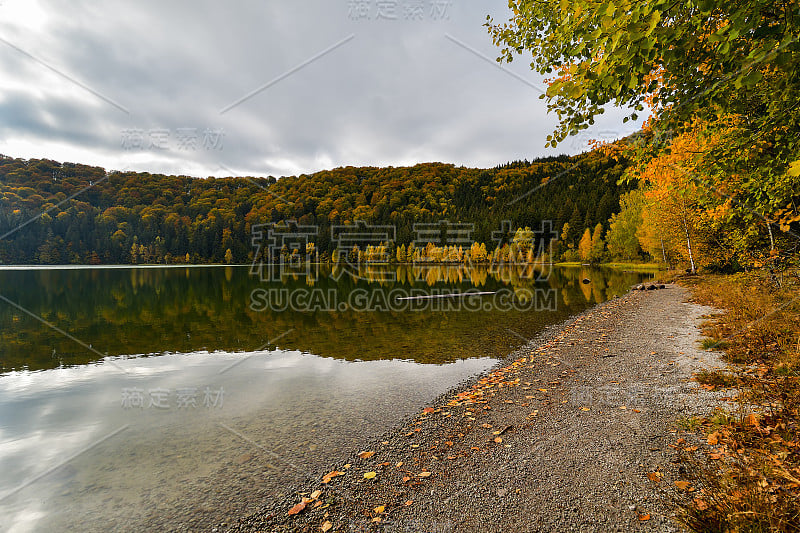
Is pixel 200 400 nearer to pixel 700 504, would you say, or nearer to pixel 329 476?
pixel 329 476

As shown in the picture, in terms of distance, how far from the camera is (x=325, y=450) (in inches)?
311

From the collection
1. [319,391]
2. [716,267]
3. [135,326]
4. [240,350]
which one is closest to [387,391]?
[319,391]

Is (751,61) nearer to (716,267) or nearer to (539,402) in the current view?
(539,402)

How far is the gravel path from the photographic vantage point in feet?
15.5

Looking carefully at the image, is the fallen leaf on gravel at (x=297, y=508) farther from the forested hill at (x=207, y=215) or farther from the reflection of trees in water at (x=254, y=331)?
the forested hill at (x=207, y=215)

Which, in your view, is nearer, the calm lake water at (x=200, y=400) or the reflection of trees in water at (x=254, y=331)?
the calm lake water at (x=200, y=400)

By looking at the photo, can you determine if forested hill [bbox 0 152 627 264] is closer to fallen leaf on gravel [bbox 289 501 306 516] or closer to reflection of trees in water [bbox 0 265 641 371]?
reflection of trees in water [bbox 0 265 641 371]

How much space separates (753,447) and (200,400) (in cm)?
1376

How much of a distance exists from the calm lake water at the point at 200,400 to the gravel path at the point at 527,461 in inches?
53.1

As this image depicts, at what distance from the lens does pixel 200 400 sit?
11859 millimetres

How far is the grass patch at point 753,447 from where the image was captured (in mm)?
3605

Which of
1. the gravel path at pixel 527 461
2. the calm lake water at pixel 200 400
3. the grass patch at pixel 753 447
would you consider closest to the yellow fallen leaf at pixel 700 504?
the grass patch at pixel 753 447

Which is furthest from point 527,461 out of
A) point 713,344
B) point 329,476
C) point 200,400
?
point 200,400

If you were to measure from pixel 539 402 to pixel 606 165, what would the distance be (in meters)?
204
